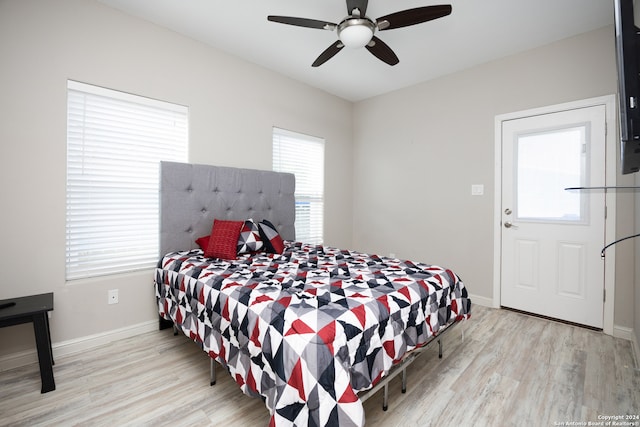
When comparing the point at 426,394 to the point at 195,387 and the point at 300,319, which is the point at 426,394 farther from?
the point at 195,387

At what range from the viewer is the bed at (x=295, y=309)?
3.72 ft

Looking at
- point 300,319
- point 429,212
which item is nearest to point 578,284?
point 429,212

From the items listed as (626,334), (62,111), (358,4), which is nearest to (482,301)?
(626,334)

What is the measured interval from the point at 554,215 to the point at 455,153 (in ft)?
3.92

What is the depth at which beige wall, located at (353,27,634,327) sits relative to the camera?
2660 millimetres

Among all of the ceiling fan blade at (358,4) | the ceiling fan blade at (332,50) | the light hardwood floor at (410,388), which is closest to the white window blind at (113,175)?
the light hardwood floor at (410,388)

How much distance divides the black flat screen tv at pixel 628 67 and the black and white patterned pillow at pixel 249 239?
7.79 feet

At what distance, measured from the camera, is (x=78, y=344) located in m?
2.22

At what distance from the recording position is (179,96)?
8.95 ft

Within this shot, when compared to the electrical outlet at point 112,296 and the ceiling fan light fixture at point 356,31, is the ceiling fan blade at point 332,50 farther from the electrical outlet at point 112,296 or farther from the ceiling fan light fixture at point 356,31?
the electrical outlet at point 112,296

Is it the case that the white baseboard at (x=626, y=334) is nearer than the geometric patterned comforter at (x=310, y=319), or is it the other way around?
the geometric patterned comforter at (x=310, y=319)

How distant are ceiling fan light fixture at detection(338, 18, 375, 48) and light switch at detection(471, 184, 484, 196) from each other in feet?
6.96

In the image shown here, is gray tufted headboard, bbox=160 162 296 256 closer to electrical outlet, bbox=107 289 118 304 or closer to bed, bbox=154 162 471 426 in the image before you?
bed, bbox=154 162 471 426

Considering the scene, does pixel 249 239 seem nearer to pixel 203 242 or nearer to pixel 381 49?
pixel 203 242
